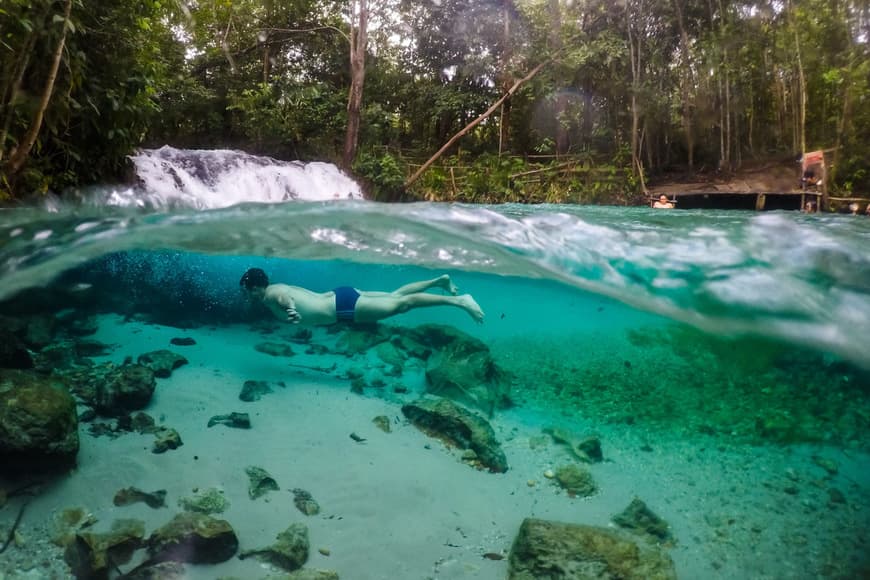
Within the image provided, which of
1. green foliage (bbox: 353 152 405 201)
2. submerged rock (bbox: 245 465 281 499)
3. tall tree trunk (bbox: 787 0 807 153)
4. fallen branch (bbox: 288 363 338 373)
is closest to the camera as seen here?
submerged rock (bbox: 245 465 281 499)

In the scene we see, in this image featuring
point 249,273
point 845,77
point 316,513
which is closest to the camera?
point 316,513

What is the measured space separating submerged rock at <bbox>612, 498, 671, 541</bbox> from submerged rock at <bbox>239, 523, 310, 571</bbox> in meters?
3.65

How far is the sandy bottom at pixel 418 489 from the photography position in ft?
17.1

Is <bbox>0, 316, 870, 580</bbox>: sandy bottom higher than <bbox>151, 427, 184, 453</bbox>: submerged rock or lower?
lower

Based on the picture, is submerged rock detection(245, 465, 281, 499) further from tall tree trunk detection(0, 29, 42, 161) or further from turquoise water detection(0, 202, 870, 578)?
tall tree trunk detection(0, 29, 42, 161)

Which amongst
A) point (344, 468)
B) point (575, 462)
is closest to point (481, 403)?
point (575, 462)

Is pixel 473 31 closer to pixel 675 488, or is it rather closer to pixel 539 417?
pixel 539 417

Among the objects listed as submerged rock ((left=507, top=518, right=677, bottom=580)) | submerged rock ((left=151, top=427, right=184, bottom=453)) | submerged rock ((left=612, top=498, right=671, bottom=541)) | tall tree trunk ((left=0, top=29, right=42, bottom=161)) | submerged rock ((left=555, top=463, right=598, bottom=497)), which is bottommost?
submerged rock ((left=612, top=498, right=671, bottom=541))

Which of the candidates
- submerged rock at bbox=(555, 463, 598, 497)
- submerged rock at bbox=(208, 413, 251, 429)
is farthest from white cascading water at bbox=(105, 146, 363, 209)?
submerged rock at bbox=(555, 463, 598, 497)

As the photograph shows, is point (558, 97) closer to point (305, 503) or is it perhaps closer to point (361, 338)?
point (361, 338)

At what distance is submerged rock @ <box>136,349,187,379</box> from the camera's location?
8.15 m

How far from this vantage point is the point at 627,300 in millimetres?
8742

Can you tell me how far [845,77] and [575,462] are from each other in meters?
18.3

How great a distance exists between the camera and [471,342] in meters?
9.47
